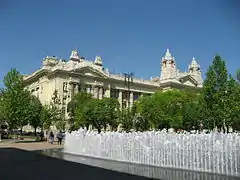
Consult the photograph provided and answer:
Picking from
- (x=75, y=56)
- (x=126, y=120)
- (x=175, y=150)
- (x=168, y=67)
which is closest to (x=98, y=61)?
(x=75, y=56)

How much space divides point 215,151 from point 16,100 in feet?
109

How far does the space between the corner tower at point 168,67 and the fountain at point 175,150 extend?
77392 millimetres

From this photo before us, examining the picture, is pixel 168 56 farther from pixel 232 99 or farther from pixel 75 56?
pixel 232 99

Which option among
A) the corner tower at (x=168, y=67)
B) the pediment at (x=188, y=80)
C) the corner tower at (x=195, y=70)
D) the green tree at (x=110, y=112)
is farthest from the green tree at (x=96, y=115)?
the corner tower at (x=195, y=70)

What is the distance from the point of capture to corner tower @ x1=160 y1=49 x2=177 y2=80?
3757 inches

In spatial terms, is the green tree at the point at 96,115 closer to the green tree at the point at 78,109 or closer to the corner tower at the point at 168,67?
the green tree at the point at 78,109

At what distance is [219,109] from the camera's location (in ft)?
123

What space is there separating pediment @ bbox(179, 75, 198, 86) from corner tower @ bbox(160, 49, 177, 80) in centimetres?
327

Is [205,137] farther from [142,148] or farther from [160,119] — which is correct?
[160,119]

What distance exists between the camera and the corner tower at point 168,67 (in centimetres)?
9544

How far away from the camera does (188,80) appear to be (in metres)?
99.8

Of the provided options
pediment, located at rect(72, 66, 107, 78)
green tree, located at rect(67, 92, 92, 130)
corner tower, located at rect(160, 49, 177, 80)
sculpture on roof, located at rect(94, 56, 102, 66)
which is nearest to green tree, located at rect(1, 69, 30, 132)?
green tree, located at rect(67, 92, 92, 130)

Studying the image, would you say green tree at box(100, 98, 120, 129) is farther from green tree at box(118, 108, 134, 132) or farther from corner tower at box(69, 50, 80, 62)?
corner tower at box(69, 50, 80, 62)

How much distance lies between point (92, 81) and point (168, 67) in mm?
25378
